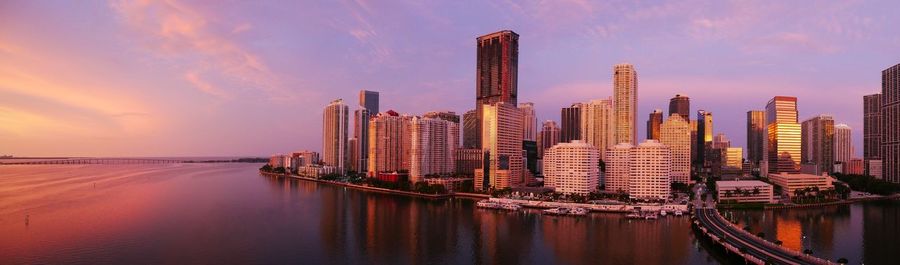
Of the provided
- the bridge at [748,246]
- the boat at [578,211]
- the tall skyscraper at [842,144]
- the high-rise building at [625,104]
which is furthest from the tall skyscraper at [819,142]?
the bridge at [748,246]

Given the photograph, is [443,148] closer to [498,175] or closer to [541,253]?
[498,175]

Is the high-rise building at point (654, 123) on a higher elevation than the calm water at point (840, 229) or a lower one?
higher

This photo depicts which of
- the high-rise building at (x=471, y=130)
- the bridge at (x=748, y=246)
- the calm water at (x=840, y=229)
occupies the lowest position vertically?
the calm water at (x=840, y=229)

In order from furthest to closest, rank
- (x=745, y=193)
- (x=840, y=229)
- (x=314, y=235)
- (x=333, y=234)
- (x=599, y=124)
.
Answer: (x=599, y=124), (x=745, y=193), (x=840, y=229), (x=333, y=234), (x=314, y=235)

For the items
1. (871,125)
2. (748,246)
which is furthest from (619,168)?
(871,125)

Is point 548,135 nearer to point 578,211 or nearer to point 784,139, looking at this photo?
point 784,139

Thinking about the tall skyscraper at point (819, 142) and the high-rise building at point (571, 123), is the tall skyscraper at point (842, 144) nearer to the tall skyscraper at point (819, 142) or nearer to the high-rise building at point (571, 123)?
the tall skyscraper at point (819, 142)
